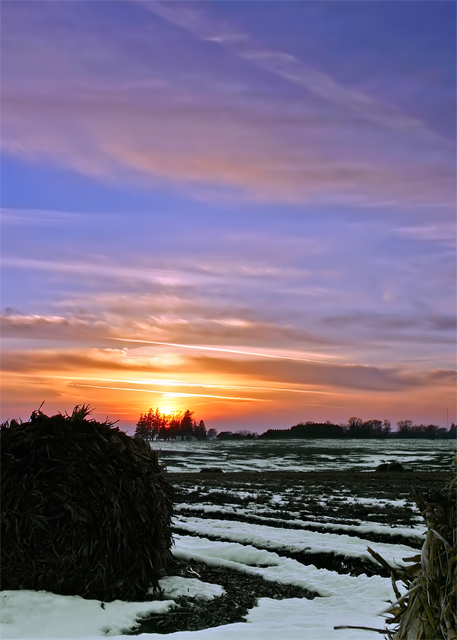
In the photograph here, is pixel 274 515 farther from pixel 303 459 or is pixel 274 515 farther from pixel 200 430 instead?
pixel 200 430

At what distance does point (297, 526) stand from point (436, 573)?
12.1m

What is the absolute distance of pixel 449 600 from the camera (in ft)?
8.75

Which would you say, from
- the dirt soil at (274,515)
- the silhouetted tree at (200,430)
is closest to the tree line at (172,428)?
the silhouetted tree at (200,430)

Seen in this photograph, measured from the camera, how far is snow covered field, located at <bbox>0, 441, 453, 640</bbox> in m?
6.79

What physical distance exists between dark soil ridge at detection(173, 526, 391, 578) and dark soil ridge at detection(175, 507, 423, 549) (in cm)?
105

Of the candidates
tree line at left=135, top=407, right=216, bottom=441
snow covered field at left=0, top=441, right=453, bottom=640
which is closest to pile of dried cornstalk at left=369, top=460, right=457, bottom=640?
snow covered field at left=0, top=441, right=453, bottom=640

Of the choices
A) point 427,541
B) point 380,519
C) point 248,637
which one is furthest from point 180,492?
point 427,541

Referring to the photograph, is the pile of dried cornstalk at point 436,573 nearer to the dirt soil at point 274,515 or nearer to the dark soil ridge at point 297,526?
the dirt soil at point 274,515

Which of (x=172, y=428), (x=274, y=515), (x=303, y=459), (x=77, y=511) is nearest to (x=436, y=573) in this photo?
(x=77, y=511)

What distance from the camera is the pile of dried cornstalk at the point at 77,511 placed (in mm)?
7746

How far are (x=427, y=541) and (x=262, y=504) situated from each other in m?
16.4

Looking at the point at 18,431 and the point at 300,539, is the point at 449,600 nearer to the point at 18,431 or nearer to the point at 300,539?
the point at 18,431

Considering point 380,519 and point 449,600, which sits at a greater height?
point 449,600

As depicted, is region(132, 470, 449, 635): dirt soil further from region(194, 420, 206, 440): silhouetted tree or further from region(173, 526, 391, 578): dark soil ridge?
region(194, 420, 206, 440): silhouetted tree
